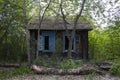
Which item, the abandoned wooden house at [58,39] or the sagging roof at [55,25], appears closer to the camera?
the sagging roof at [55,25]

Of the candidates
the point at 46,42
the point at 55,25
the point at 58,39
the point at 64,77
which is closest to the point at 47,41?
the point at 46,42

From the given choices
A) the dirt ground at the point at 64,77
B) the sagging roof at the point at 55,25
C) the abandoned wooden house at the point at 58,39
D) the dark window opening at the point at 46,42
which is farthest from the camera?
the dark window opening at the point at 46,42

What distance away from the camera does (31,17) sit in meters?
18.4

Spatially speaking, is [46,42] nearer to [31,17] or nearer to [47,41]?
[47,41]

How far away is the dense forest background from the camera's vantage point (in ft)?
48.8

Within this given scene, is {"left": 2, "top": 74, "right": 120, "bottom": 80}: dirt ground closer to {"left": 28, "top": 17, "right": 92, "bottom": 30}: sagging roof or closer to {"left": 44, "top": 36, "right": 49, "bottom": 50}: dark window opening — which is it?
{"left": 28, "top": 17, "right": 92, "bottom": 30}: sagging roof

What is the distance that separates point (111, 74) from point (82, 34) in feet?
22.1

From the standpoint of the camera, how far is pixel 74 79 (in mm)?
10062

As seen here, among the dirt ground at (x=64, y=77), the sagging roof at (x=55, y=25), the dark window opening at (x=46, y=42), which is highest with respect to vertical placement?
the sagging roof at (x=55, y=25)

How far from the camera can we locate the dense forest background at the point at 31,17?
14875 millimetres

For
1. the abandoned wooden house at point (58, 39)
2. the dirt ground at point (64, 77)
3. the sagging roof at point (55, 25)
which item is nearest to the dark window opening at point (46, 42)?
the abandoned wooden house at point (58, 39)

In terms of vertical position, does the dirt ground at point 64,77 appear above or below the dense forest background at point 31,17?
below

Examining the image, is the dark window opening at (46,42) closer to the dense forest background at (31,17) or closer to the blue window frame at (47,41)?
the blue window frame at (47,41)

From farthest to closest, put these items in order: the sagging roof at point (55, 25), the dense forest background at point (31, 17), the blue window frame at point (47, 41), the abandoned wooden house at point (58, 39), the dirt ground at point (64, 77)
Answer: the blue window frame at point (47, 41) < the abandoned wooden house at point (58, 39) < the sagging roof at point (55, 25) < the dense forest background at point (31, 17) < the dirt ground at point (64, 77)
